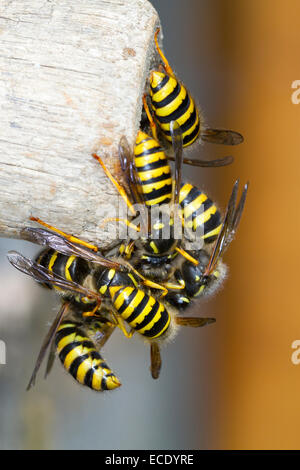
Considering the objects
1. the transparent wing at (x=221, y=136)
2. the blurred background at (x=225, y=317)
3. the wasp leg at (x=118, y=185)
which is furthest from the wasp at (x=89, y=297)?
the blurred background at (x=225, y=317)

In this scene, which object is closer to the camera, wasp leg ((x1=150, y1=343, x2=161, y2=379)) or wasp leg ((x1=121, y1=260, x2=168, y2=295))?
wasp leg ((x1=121, y1=260, x2=168, y2=295))

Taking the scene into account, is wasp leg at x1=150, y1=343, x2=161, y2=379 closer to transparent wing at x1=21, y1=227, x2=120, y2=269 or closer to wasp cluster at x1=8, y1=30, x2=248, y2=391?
wasp cluster at x1=8, y1=30, x2=248, y2=391

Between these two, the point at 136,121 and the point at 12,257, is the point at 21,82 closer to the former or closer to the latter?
the point at 136,121

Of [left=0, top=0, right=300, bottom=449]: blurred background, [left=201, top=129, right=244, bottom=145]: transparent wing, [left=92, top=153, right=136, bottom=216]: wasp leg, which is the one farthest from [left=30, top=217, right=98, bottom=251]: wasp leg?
[left=0, top=0, right=300, bottom=449]: blurred background

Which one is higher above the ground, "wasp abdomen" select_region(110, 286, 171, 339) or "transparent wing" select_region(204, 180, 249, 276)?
"transparent wing" select_region(204, 180, 249, 276)

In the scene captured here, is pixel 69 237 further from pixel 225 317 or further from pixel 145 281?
pixel 225 317

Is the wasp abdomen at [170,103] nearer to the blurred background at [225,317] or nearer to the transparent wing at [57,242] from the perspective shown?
the transparent wing at [57,242]

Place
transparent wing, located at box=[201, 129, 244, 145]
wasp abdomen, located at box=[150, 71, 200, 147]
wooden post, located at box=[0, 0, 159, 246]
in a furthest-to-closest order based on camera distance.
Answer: transparent wing, located at box=[201, 129, 244, 145] < wasp abdomen, located at box=[150, 71, 200, 147] < wooden post, located at box=[0, 0, 159, 246]

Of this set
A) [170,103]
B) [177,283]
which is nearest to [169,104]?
[170,103]
